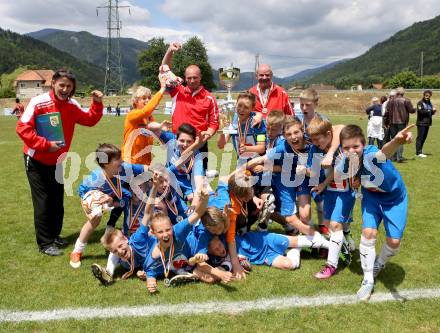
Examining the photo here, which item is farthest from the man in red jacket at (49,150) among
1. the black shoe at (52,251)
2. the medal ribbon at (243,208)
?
the medal ribbon at (243,208)

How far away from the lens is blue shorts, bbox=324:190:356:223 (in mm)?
4317

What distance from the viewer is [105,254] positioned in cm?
497

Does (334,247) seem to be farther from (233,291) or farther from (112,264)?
(112,264)

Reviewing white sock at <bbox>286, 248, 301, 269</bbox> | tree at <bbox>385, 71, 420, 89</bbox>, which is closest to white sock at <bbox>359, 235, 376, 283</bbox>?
white sock at <bbox>286, 248, 301, 269</bbox>

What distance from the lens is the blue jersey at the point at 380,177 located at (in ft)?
12.3

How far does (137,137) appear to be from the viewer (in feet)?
18.0

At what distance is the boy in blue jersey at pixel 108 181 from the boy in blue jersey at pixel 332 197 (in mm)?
2090

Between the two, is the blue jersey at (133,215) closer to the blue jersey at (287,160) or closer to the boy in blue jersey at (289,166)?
the boy in blue jersey at (289,166)

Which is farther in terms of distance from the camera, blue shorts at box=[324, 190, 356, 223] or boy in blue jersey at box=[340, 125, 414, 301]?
blue shorts at box=[324, 190, 356, 223]

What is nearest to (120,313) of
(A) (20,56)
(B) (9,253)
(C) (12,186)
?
(B) (9,253)

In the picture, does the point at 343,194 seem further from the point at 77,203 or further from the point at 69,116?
the point at 77,203

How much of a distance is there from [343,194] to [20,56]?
158 m

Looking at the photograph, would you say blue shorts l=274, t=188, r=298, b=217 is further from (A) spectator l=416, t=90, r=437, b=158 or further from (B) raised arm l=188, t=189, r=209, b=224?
(A) spectator l=416, t=90, r=437, b=158

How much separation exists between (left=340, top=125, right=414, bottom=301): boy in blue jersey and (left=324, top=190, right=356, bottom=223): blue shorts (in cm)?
34
